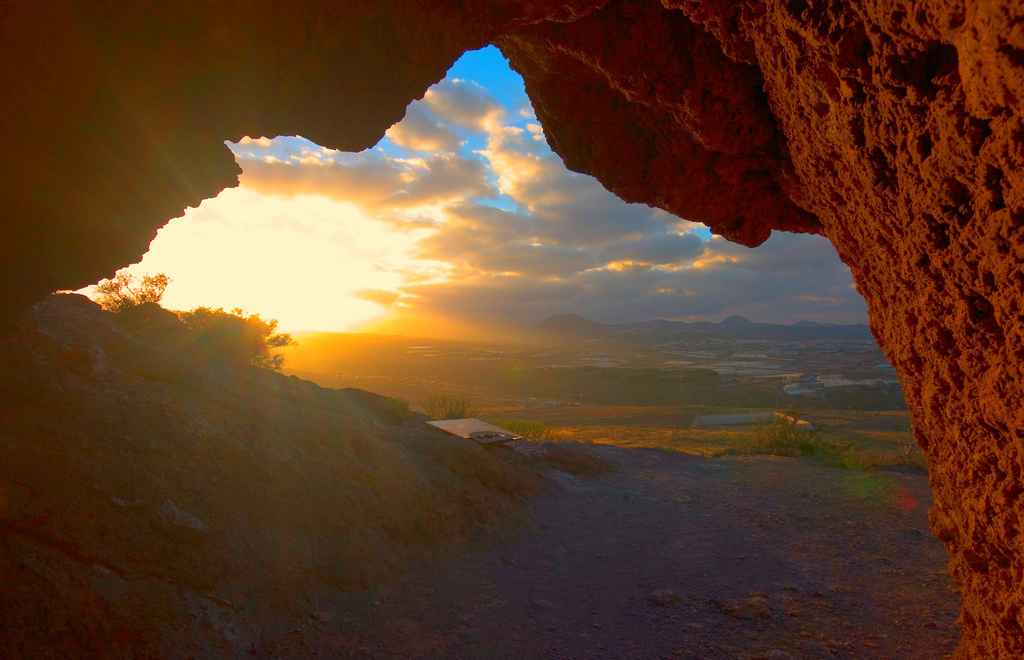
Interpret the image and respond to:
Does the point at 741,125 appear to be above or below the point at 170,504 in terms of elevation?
above

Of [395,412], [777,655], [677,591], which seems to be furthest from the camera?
[395,412]

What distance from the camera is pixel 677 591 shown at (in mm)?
6184

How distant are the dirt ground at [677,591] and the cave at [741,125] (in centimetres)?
210

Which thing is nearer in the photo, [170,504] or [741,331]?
[170,504]

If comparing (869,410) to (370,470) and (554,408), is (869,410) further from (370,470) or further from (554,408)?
(370,470)

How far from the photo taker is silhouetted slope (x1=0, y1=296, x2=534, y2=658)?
401 cm

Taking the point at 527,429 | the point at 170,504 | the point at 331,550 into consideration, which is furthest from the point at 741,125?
the point at 527,429

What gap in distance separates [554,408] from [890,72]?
42482 mm

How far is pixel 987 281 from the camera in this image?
7.73 ft

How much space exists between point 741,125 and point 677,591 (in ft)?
17.7

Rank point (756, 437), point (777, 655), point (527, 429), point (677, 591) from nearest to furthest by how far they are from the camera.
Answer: point (777, 655), point (677, 591), point (756, 437), point (527, 429)

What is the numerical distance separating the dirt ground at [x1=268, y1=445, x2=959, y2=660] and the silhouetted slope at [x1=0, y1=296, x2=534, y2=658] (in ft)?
2.04

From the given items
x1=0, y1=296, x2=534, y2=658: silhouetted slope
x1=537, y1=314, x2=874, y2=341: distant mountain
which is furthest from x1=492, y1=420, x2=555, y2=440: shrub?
x1=537, y1=314, x2=874, y2=341: distant mountain

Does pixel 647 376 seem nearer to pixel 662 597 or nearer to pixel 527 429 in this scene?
A: pixel 527 429
